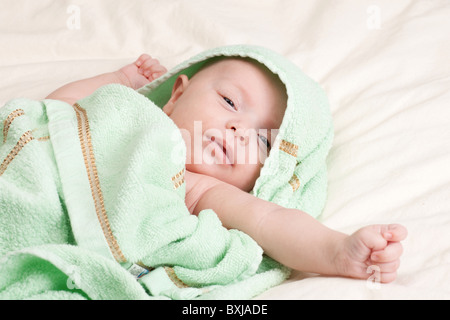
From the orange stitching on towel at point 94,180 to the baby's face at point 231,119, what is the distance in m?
0.23

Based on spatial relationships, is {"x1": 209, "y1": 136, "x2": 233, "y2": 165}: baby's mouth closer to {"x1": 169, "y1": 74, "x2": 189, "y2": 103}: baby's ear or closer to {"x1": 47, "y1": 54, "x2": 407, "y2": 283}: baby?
{"x1": 47, "y1": 54, "x2": 407, "y2": 283}: baby

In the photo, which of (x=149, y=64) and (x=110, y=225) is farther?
(x=149, y=64)

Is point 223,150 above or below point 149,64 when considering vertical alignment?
below

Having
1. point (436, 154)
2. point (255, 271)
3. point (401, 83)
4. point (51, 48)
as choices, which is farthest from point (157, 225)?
point (51, 48)

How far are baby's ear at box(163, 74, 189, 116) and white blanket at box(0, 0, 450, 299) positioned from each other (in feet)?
0.86

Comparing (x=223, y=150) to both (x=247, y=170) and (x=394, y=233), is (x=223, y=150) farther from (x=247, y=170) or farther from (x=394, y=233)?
(x=394, y=233)

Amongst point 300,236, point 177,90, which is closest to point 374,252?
point 300,236

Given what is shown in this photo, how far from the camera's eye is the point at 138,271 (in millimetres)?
970

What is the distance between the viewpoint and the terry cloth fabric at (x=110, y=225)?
855 mm

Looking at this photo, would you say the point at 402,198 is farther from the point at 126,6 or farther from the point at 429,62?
the point at 126,6

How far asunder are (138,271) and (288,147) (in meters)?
0.49

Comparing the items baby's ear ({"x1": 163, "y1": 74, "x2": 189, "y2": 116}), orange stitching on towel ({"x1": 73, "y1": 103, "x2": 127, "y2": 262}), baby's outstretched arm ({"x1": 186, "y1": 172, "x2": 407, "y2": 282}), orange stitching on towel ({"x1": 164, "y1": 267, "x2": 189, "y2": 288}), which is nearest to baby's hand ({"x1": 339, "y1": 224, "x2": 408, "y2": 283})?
baby's outstretched arm ({"x1": 186, "y1": 172, "x2": 407, "y2": 282})

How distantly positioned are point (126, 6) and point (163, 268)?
3.68 ft

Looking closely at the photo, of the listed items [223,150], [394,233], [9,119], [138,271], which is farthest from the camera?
[223,150]
